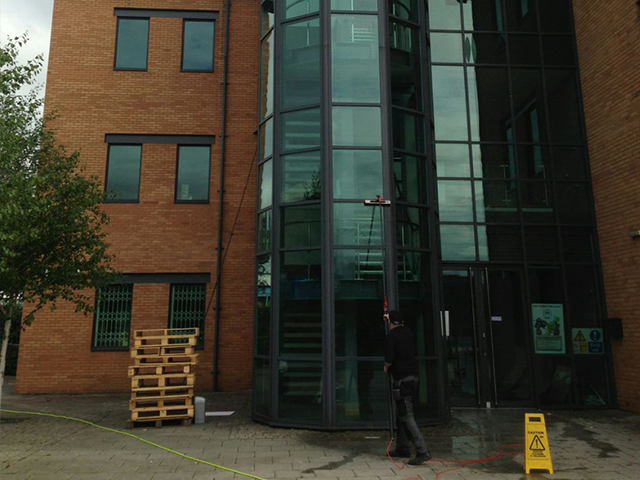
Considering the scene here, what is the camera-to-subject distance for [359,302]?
8375 millimetres

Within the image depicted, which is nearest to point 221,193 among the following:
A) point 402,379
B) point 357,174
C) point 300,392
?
point 357,174

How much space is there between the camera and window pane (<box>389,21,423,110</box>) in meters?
9.36

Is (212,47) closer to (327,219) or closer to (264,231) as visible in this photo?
(264,231)

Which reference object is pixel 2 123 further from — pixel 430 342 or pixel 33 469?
pixel 430 342

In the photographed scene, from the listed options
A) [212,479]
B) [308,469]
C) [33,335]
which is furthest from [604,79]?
[33,335]

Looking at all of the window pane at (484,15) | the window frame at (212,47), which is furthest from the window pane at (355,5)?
the window frame at (212,47)

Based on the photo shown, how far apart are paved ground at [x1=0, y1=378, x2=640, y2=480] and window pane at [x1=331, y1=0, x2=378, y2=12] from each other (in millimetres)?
7768

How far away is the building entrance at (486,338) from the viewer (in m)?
10.3

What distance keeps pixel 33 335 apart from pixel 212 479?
871cm

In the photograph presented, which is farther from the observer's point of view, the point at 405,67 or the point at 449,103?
the point at 449,103

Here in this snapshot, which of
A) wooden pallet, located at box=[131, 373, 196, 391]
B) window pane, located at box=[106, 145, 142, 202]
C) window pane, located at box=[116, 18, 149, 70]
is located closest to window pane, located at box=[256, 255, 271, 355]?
wooden pallet, located at box=[131, 373, 196, 391]

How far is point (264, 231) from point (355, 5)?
4.73 metres

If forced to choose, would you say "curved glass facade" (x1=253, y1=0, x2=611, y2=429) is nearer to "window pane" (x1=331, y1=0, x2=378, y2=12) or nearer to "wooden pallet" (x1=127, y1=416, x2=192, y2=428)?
"window pane" (x1=331, y1=0, x2=378, y2=12)

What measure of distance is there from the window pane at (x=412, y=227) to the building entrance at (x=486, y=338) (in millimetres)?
2027
